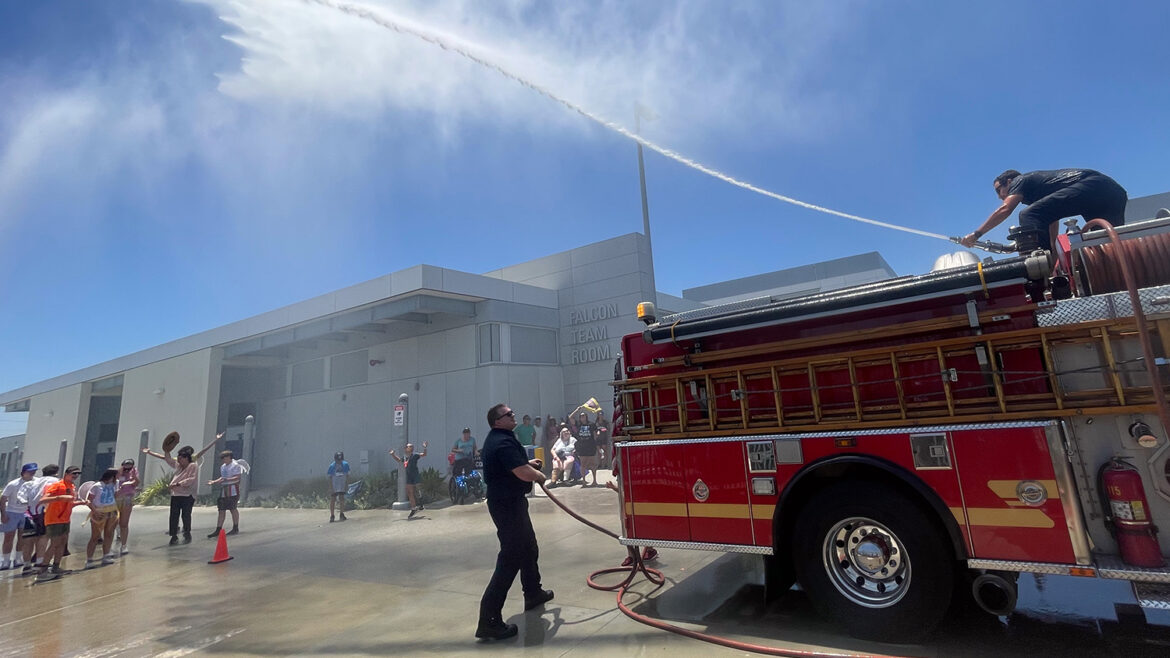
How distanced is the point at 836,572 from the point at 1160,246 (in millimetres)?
2838

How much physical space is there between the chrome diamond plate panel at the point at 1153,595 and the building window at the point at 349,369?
21186mm

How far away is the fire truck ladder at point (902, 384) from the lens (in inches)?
126

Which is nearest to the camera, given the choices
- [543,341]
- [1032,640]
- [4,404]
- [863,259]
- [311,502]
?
[1032,640]

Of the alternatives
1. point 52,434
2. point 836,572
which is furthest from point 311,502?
point 52,434

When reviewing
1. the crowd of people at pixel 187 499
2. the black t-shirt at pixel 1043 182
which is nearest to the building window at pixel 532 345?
the crowd of people at pixel 187 499

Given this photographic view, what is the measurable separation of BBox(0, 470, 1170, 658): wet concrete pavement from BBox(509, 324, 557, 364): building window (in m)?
9.22

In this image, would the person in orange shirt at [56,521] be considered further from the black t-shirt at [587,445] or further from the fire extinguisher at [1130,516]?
the fire extinguisher at [1130,516]

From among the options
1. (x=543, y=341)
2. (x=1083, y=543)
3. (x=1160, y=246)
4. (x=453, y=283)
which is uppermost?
(x=453, y=283)

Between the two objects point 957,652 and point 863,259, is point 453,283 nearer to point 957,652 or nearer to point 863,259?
point 957,652

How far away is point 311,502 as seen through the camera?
52.5 ft

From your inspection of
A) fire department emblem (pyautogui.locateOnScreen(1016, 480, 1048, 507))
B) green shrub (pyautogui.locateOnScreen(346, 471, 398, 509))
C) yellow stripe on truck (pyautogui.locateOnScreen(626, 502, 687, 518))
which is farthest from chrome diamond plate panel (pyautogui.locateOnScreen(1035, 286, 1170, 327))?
green shrub (pyautogui.locateOnScreen(346, 471, 398, 509))

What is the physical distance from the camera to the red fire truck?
3.13 m

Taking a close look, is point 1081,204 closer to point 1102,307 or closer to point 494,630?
point 1102,307

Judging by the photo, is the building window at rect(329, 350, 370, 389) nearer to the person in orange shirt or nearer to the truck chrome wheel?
the person in orange shirt
